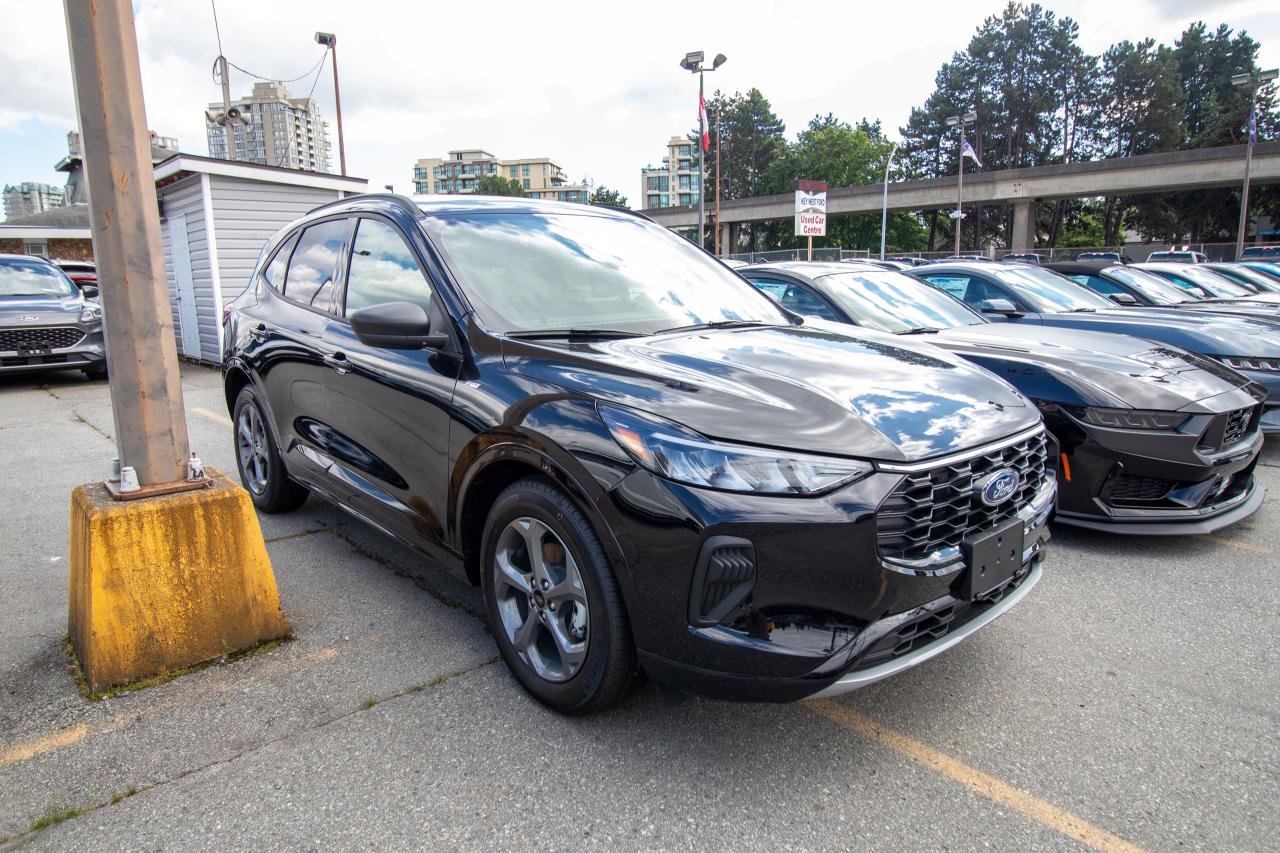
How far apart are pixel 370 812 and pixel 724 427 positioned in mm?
1449

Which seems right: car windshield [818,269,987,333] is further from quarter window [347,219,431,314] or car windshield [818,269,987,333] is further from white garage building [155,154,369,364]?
white garage building [155,154,369,364]

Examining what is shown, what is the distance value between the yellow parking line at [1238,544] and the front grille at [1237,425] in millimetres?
532

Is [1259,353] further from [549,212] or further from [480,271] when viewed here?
[480,271]

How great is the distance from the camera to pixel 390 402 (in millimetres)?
3217

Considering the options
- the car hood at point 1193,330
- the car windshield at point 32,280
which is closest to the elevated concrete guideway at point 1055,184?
→ the car hood at point 1193,330

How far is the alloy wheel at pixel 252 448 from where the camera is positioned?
15.1 ft

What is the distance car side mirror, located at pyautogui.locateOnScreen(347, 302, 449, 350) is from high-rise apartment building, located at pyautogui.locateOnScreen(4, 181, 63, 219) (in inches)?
3325

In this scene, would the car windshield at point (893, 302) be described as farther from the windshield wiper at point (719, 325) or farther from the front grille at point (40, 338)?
the front grille at point (40, 338)

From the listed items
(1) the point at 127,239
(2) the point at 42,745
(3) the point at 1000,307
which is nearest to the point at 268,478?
(1) the point at 127,239

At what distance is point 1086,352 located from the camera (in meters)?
4.67

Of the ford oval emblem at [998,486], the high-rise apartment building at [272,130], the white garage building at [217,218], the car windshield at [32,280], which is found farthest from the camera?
the high-rise apartment building at [272,130]

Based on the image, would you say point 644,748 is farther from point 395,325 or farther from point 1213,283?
point 1213,283

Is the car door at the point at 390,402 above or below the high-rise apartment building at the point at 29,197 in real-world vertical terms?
below

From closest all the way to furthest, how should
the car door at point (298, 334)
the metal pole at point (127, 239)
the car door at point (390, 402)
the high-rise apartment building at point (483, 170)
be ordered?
the metal pole at point (127, 239)
the car door at point (390, 402)
the car door at point (298, 334)
the high-rise apartment building at point (483, 170)
